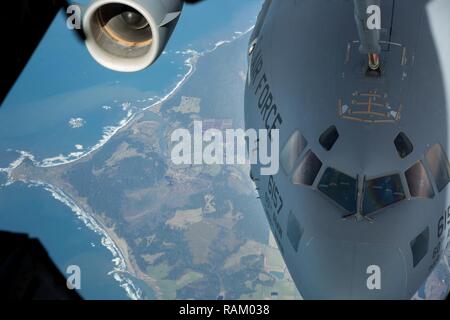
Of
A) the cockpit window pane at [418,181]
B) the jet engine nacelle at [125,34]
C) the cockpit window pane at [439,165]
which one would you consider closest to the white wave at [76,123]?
the jet engine nacelle at [125,34]

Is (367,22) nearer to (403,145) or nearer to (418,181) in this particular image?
(403,145)

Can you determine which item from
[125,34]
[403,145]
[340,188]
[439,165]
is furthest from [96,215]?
[403,145]

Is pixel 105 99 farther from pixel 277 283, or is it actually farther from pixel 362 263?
pixel 362 263

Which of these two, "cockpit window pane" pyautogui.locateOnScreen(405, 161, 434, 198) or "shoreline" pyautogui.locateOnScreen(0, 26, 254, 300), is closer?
"cockpit window pane" pyautogui.locateOnScreen(405, 161, 434, 198)

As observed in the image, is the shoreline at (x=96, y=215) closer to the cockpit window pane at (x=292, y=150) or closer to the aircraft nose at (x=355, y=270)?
the cockpit window pane at (x=292, y=150)

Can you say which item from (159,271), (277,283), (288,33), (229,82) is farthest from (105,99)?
(288,33)

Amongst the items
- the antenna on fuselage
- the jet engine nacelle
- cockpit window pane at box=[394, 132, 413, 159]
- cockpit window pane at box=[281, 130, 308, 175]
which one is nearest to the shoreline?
the jet engine nacelle
